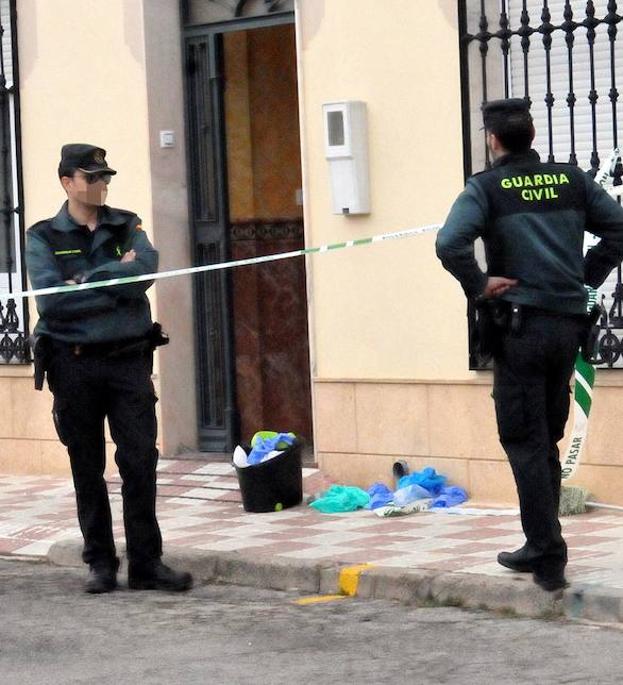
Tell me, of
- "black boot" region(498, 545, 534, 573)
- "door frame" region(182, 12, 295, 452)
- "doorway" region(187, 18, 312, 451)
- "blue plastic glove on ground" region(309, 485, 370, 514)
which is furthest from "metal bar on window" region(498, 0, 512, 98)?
"black boot" region(498, 545, 534, 573)

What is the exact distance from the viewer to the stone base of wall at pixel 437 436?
9016 millimetres

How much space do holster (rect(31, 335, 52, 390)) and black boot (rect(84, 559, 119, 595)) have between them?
0.84 meters

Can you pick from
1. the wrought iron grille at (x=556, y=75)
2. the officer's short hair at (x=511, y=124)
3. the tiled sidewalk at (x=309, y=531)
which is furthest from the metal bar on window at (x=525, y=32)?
the officer's short hair at (x=511, y=124)

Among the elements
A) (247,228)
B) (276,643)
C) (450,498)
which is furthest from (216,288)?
(276,643)

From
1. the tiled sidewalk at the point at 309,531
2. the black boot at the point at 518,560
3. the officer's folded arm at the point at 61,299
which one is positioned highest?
the officer's folded arm at the point at 61,299

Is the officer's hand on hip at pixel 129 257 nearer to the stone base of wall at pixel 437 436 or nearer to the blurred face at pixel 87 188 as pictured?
the blurred face at pixel 87 188

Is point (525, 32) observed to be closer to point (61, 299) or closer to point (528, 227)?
point (528, 227)

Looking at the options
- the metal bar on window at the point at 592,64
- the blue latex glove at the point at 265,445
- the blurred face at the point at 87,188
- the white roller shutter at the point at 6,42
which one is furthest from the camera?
the white roller shutter at the point at 6,42

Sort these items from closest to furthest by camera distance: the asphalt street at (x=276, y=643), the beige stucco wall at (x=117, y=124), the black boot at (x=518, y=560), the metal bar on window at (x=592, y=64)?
1. the asphalt street at (x=276, y=643)
2. the black boot at (x=518, y=560)
3. the metal bar on window at (x=592, y=64)
4. the beige stucco wall at (x=117, y=124)

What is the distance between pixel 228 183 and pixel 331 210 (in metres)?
1.24

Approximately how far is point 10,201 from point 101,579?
451 centimetres

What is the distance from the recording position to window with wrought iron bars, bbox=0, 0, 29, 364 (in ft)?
37.8

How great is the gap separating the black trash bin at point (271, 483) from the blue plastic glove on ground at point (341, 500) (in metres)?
0.17

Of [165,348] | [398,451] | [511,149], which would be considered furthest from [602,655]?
[165,348]
